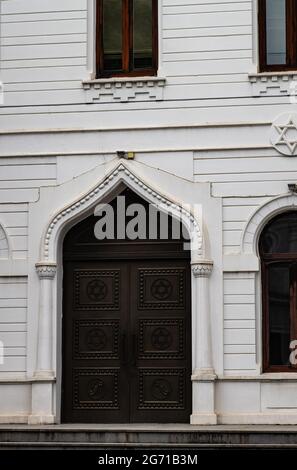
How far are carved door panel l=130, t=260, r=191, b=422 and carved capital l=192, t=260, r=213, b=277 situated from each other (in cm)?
42

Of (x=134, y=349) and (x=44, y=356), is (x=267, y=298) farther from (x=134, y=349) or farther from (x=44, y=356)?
(x=44, y=356)

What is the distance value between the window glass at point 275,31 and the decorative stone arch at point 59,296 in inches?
98.3

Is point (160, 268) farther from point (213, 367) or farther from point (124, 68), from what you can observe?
point (124, 68)

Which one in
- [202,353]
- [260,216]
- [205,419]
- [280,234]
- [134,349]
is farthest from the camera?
[134,349]

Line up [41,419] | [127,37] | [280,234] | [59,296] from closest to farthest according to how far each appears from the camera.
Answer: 1. [41,419]
2. [280,234]
3. [59,296]
4. [127,37]

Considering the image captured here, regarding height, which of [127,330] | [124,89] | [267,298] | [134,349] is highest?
[124,89]

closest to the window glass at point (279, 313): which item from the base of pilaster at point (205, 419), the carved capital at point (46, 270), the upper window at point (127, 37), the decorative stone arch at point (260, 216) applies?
the decorative stone arch at point (260, 216)

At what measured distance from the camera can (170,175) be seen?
59.0ft

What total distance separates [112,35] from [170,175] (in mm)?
2249

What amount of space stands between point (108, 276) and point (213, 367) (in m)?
1.99

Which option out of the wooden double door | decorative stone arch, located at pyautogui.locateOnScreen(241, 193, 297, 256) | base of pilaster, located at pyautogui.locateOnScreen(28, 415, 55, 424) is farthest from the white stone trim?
base of pilaster, located at pyautogui.locateOnScreen(28, 415, 55, 424)

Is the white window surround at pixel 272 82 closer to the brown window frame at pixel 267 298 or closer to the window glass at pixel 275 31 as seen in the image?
the window glass at pixel 275 31

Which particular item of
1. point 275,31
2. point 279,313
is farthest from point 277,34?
point 279,313

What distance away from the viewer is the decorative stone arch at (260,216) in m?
17.7
